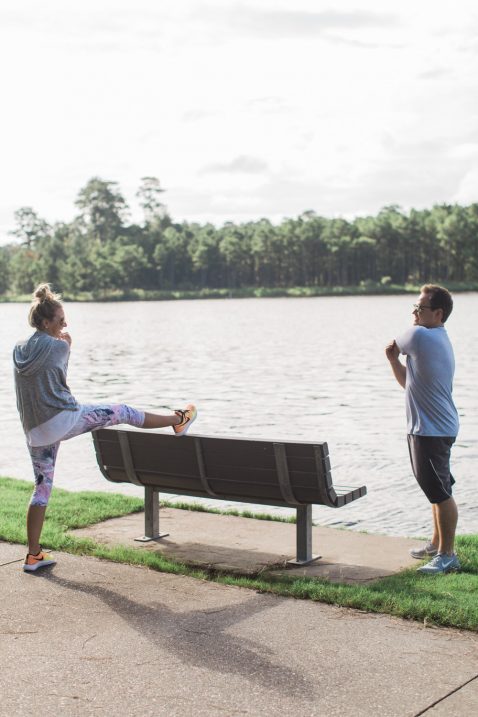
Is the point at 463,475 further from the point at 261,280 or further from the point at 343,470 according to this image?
the point at 261,280

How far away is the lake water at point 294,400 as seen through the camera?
11328 millimetres

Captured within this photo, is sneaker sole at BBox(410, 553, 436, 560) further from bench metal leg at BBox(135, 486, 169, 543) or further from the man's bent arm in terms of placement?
bench metal leg at BBox(135, 486, 169, 543)

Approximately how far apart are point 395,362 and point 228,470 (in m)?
1.31

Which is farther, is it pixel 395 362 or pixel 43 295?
pixel 395 362

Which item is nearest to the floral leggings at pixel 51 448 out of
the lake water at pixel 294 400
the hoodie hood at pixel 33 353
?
the hoodie hood at pixel 33 353

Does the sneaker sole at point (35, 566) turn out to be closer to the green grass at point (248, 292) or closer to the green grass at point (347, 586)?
the green grass at point (347, 586)

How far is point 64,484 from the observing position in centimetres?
1162

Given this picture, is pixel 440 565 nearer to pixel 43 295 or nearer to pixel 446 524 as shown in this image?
pixel 446 524

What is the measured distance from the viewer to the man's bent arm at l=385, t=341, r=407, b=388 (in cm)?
636

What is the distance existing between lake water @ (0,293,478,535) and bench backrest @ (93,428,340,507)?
130 inches

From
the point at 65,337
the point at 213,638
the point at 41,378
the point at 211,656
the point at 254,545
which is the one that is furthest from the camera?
the point at 254,545

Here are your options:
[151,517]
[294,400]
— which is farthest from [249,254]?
[151,517]

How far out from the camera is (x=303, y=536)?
21.2 ft

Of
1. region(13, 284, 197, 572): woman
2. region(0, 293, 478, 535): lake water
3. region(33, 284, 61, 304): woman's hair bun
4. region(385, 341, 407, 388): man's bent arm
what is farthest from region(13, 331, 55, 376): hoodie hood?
region(0, 293, 478, 535): lake water
